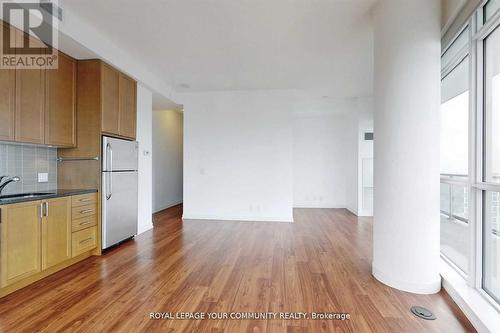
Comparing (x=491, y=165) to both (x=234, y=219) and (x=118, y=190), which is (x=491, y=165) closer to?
(x=118, y=190)

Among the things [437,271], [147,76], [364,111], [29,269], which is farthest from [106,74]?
[364,111]

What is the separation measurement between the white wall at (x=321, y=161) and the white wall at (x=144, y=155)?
13.8 ft

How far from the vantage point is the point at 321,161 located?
23.6 ft

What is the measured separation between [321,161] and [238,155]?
2.94 m

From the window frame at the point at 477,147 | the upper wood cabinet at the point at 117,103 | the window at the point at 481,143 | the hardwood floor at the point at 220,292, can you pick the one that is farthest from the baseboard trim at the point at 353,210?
the upper wood cabinet at the point at 117,103

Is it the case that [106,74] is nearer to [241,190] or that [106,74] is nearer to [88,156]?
[88,156]

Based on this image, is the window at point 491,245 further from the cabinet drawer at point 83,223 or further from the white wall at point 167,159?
the white wall at point 167,159

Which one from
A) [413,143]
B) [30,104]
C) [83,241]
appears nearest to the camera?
[413,143]

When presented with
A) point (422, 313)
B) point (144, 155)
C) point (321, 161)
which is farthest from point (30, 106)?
point (321, 161)

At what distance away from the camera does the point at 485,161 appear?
199 cm

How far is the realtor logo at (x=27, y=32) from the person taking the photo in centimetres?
232

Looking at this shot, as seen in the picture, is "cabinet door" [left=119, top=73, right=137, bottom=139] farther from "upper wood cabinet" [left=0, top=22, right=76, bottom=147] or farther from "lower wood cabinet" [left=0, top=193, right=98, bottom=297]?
"lower wood cabinet" [left=0, top=193, right=98, bottom=297]

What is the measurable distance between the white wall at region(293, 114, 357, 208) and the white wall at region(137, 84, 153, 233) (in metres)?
4.20

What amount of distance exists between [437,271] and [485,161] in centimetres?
105
